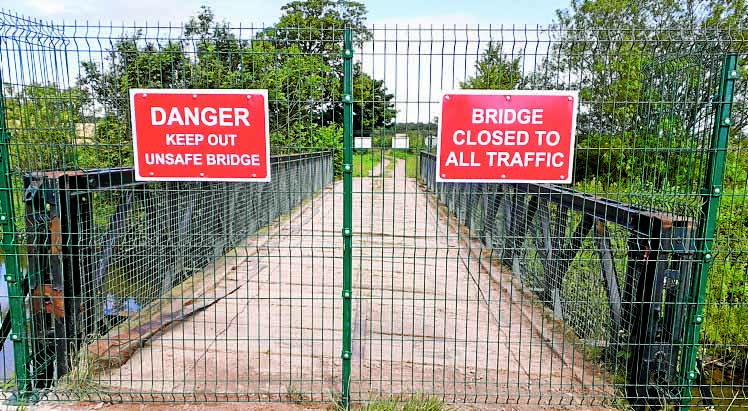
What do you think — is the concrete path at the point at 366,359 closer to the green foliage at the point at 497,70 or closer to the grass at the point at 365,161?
the grass at the point at 365,161

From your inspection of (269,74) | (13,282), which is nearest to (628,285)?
(269,74)

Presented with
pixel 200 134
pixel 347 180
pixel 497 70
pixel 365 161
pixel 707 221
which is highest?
pixel 497 70

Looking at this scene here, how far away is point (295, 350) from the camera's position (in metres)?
4.10

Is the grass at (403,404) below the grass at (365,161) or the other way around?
below

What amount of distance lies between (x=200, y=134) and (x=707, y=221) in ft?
10.4

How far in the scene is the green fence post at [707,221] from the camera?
3055 mm

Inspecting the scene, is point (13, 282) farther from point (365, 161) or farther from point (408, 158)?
point (408, 158)

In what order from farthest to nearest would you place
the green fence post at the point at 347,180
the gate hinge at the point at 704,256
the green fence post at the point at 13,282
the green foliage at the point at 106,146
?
the green foliage at the point at 106,146 < the green fence post at the point at 13,282 < the gate hinge at the point at 704,256 < the green fence post at the point at 347,180

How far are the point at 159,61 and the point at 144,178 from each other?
734 millimetres

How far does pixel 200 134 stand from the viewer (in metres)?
3.15

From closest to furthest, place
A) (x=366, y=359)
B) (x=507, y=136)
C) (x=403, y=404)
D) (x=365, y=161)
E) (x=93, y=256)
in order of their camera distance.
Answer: (x=507, y=136), (x=403, y=404), (x=365, y=161), (x=93, y=256), (x=366, y=359)

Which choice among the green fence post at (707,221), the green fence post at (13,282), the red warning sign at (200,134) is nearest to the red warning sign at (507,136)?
the green fence post at (707,221)

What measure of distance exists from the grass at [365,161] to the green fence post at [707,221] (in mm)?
2027

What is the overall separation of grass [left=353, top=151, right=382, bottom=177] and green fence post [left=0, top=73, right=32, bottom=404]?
2.17 meters
